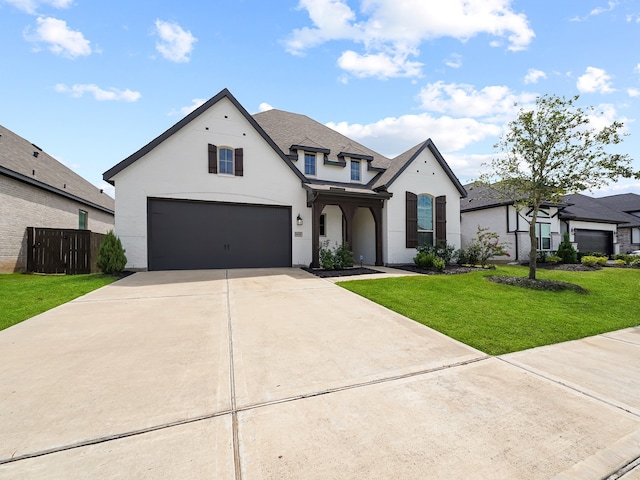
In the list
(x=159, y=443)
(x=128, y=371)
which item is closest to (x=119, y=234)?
(x=128, y=371)

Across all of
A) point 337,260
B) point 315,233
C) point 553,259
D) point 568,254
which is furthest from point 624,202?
point 315,233

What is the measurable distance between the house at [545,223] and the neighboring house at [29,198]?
2032cm

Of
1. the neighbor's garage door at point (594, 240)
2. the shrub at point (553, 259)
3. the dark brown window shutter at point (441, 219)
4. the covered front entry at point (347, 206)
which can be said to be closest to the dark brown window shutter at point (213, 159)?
the covered front entry at point (347, 206)

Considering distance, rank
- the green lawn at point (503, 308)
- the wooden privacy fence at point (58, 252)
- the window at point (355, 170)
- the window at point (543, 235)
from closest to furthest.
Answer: the green lawn at point (503, 308) < the wooden privacy fence at point (58, 252) < the window at point (355, 170) < the window at point (543, 235)

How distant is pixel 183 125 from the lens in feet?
35.8

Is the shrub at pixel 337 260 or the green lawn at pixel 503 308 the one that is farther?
the shrub at pixel 337 260

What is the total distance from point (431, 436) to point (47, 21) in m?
11.5

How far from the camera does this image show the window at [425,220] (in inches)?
548

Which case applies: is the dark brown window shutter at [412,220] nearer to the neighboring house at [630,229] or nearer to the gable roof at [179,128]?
the gable roof at [179,128]

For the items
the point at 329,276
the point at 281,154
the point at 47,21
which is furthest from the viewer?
the point at 281,154

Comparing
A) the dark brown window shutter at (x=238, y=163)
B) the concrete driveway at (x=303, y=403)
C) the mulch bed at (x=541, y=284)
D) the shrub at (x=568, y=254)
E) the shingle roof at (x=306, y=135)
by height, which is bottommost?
the concrete driveway at (x=303, y=403)

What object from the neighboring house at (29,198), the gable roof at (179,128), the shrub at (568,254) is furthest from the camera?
the shrub at (568,254)

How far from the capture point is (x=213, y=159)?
37.1ft

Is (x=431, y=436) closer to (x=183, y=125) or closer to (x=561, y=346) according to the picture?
(x=561, y=346)
